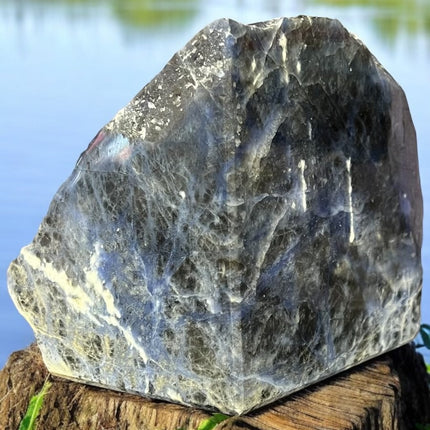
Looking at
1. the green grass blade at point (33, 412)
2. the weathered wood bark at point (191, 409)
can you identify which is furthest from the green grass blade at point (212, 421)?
the green grass blade at point (33, 412)

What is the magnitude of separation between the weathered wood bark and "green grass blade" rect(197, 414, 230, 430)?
0.02m

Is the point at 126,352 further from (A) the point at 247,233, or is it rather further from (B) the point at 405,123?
(B) the point at 405,123

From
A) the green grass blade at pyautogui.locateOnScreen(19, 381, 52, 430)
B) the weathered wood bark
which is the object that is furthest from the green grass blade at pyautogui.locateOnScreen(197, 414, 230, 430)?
the green grass blade at pyautogui.locateOnScreen(19, 381, 52, 430)

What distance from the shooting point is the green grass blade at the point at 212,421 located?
2520mm

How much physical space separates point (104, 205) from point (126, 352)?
339 mm

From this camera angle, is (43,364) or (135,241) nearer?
(135,241)

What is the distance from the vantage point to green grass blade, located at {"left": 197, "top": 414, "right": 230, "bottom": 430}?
252cm

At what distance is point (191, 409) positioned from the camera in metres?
2.58

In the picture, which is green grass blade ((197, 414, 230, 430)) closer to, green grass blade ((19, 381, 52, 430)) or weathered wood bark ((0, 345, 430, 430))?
weathered wood bark ((0, 345, 430, 430))

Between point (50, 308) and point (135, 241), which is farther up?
point (135, 241)

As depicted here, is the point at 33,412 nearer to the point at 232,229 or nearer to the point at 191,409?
the point at 191,409

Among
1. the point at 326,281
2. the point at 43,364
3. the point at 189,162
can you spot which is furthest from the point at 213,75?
the point at 43,364

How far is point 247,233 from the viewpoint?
94.9 inches

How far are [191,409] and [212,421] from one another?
0.07 meters
